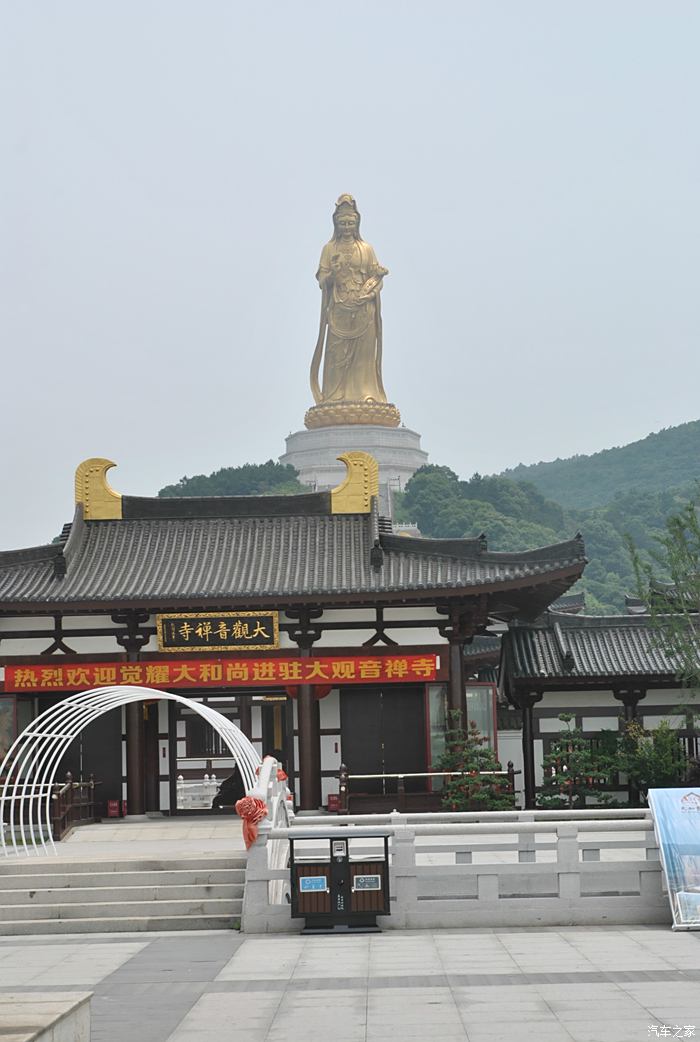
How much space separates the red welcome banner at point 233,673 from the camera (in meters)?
29.2

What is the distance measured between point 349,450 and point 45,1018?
8140cm

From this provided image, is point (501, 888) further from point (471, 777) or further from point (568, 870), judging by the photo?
point (471, 777)

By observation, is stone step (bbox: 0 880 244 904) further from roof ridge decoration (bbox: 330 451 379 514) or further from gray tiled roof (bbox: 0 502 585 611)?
roof ridge decoration (bbox: 330 451 379 514)

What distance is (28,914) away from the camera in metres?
19.4

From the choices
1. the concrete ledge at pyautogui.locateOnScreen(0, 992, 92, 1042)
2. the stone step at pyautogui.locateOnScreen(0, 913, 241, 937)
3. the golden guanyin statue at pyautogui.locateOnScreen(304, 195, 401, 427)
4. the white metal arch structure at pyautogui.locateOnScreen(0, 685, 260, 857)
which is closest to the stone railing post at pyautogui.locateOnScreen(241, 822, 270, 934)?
the stone step at pyautogui.locateOnScreen(0, 913, 241, 937)

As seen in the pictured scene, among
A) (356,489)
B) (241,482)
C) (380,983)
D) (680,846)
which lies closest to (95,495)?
(356,489)

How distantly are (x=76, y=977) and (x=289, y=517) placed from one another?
60.7 ft

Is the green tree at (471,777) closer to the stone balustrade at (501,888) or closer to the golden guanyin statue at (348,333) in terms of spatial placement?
the stone balustrade at (501,888)

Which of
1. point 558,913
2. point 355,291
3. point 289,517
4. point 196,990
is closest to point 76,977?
point 196,990

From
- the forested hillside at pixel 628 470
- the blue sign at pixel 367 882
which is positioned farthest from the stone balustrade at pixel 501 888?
the forested hillside at pixel 628 470

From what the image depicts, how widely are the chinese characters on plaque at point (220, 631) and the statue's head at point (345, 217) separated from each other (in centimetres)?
5719

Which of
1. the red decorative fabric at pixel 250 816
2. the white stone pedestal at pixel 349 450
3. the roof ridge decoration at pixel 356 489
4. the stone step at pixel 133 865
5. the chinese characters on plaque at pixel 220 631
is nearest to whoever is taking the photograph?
the red decorative fabric at pixel 250 816

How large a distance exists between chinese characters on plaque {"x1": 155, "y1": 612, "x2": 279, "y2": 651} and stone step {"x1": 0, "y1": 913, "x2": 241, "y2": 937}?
10.9 meters

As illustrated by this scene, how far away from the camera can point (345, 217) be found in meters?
83.6
